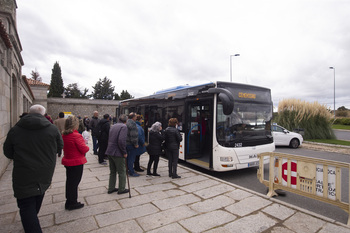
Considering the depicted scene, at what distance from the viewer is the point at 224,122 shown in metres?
5.83

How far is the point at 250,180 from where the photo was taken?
5.94 meters

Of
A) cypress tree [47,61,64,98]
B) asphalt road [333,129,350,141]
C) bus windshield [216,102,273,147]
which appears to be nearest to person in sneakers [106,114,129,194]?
bus windshield [216,102,273,147]

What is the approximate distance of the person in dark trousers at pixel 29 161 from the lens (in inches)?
100

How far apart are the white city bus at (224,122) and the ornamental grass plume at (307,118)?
9.72 meters

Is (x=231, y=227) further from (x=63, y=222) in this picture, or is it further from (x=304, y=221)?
(x=63, y=222)

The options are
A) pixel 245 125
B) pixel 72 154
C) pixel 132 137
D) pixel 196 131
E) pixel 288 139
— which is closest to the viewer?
pixel 72 154

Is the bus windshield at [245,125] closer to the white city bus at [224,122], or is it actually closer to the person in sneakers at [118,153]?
the white city bus at [224,122]

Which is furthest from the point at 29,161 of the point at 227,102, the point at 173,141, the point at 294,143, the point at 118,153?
the point at 294,143

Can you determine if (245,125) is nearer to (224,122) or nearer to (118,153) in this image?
(224,122)

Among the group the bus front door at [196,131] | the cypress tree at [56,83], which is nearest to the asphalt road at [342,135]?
the bus front door at [196,131]

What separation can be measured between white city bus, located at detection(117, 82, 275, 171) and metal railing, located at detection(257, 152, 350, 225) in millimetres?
1170

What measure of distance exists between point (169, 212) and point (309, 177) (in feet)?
9.28

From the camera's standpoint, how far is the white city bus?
5.73 meters

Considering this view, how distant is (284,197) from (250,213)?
158cm
